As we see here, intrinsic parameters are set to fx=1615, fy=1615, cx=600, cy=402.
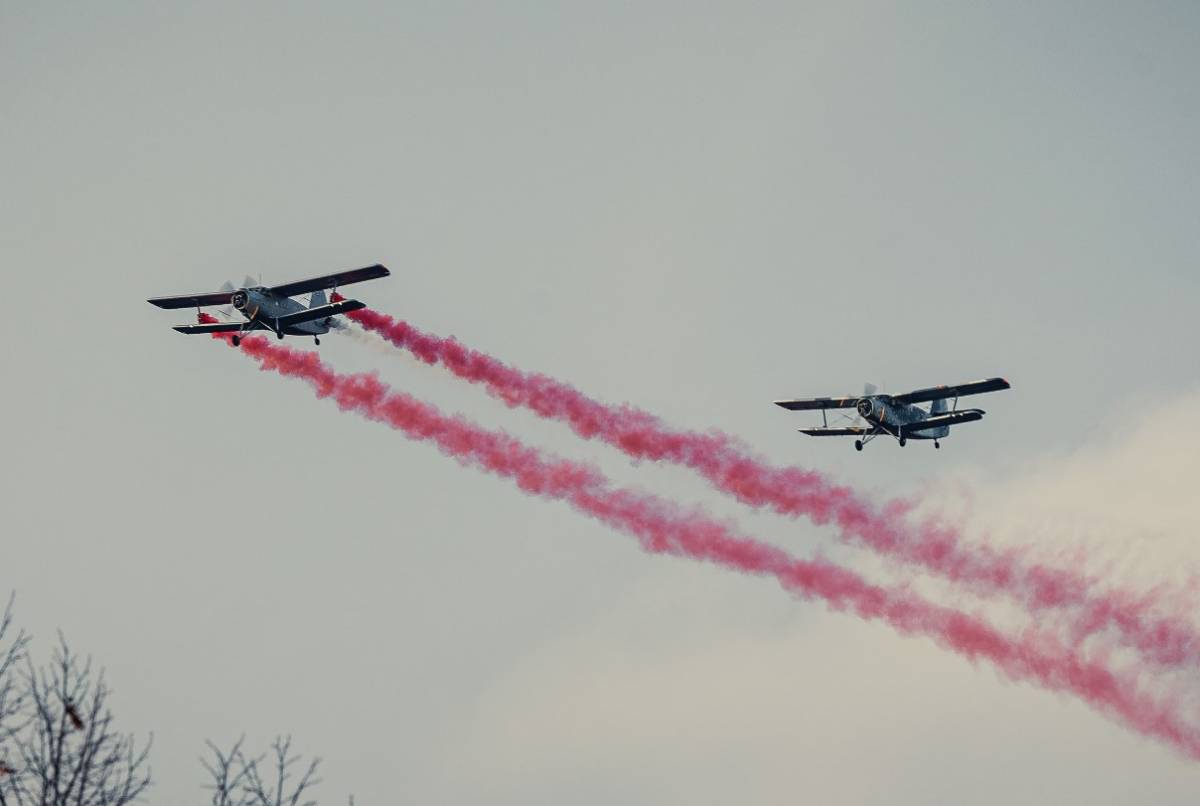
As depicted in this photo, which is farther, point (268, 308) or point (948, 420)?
point (948, 420)

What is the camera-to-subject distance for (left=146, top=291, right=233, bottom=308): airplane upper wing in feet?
→ 260

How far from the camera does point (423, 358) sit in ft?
275

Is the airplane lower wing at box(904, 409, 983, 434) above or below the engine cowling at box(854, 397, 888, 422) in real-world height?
below

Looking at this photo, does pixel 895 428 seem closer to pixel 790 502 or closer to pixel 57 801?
pixel 790 502

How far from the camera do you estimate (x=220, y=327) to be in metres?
78.9

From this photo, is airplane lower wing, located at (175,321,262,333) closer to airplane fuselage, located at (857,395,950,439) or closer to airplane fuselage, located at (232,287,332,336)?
airplane fuselage, located at (232,287,332,336)

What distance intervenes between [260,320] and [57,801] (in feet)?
172

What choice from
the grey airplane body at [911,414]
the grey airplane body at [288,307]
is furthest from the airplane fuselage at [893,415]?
the grey airplane body at [288,307]

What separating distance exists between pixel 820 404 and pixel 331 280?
97.2 ft

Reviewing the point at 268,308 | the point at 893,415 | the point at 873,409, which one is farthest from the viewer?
the point at 893,415

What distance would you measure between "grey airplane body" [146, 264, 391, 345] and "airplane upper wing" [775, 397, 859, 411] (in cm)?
2718

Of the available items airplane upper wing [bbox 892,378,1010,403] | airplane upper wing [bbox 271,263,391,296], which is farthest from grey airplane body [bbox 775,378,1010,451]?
airplane upper wing [bbox 271,263,391,296]

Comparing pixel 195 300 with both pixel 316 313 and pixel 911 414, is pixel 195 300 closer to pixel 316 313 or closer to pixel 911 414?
pixel 316 313

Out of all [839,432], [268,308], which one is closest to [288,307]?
[268,308]
